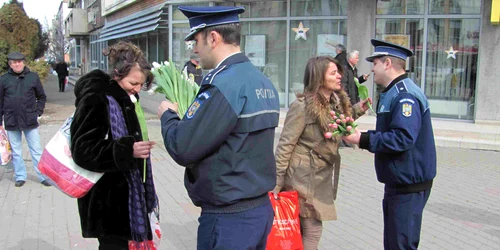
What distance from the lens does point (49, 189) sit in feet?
22.1

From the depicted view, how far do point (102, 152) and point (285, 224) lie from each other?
4.86 ft

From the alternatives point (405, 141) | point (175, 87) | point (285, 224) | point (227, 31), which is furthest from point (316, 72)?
point (227, 31)

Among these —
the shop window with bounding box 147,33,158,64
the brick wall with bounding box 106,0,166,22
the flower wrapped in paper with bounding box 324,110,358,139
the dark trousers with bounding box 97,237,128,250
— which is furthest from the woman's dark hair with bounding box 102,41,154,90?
the shop window with bounding box 147,33,158,64

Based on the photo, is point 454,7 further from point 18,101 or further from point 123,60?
point 123,60

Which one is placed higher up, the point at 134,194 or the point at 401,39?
the point at 401,39

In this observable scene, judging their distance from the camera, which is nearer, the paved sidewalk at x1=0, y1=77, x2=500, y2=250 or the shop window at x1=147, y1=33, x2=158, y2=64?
the paved sidewalk at x1=0, y1=77, x2=500, y2=250

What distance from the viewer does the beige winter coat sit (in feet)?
12.3

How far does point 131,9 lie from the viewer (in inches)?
858

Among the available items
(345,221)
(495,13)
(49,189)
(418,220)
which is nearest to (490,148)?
(495,13)

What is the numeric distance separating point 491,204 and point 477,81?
629 cm

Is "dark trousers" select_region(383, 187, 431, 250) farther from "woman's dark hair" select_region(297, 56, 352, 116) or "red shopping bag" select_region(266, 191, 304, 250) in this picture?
"woman's dark hair" select_region(297, 56, 352, 116)

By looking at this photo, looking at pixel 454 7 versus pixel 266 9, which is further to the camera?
pixel 266 9

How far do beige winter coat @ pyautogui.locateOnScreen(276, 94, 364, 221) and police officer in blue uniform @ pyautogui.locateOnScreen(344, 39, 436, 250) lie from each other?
377 mm

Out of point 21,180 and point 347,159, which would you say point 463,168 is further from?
point 21,180
